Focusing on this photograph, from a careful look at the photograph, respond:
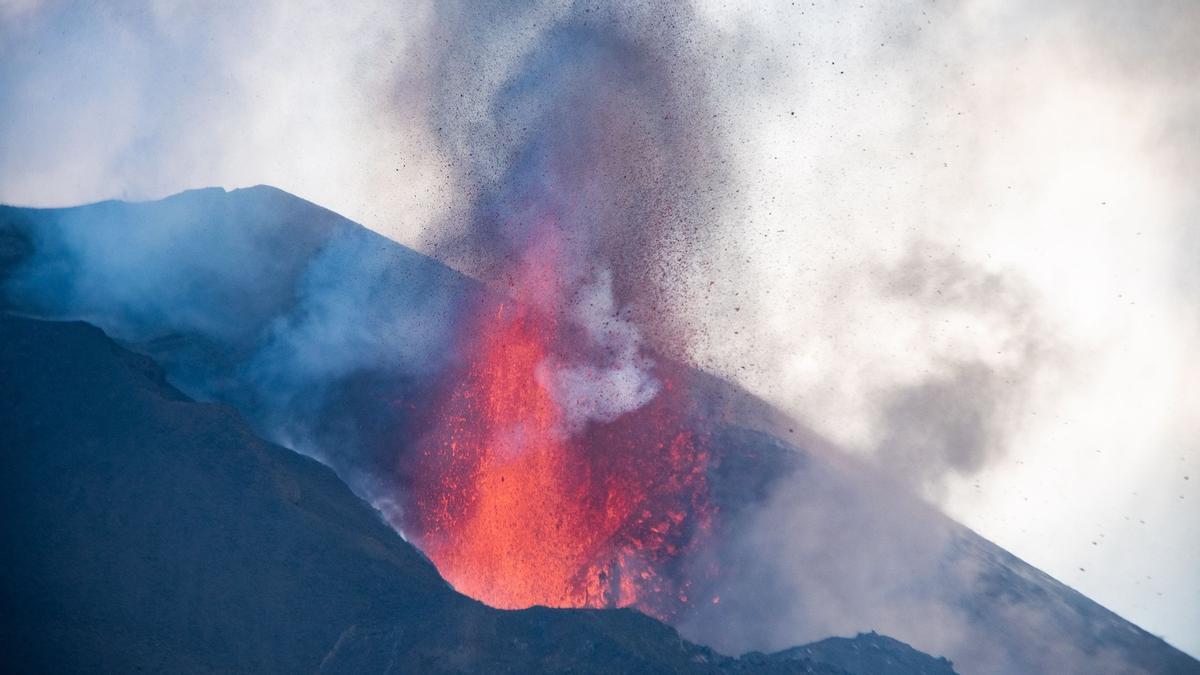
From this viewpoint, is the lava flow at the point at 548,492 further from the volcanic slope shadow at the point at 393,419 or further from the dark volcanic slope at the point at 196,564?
the dark volcanic slope at the point at 196,564

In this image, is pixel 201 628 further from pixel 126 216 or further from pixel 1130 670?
pixel 1130 670

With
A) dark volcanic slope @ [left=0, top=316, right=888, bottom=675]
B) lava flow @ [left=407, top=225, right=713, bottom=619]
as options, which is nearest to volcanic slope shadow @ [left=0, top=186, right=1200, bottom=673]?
lava flow @ [left=407, top=225, right=713, bottom=619]

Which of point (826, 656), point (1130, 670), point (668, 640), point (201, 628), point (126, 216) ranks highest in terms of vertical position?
point (126, 216)

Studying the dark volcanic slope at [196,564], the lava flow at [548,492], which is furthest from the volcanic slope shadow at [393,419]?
the dark volcanic slope at [196,564]

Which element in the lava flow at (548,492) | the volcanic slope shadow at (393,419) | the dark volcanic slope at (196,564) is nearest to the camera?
the dark volcanic slope at (196,564)

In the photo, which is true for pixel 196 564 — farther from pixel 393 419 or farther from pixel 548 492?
pixel 548 492

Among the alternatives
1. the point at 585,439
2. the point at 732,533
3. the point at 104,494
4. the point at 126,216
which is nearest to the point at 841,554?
the point at 732,533
